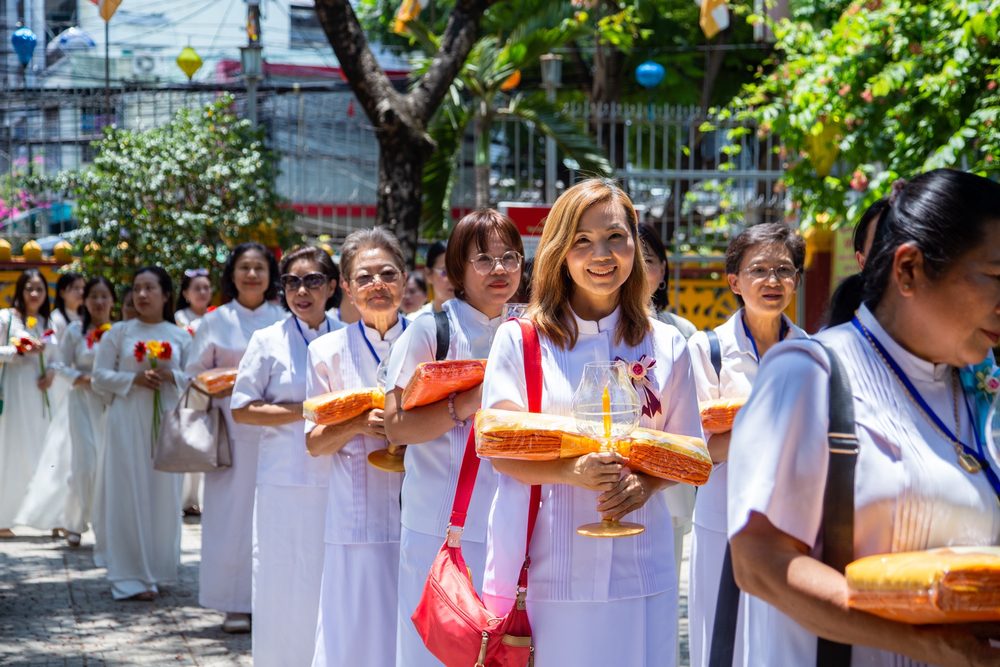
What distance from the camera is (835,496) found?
180 centimetres

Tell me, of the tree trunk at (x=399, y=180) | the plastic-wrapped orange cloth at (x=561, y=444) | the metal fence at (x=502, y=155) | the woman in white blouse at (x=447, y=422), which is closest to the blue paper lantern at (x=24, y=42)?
the metal fence at (x=502, y=155)

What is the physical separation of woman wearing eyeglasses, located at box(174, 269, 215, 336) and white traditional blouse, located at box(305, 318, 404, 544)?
4363 mm

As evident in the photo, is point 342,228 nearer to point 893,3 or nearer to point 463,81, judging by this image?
point 463,81

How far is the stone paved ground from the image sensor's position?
5551 millimetres

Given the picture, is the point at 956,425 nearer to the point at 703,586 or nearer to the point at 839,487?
the point at 839,487

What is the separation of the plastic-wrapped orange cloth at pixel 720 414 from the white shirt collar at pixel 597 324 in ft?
3.04

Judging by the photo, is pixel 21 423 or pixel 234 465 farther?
pixel 21 423

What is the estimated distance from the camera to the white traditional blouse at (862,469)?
180 centimetres

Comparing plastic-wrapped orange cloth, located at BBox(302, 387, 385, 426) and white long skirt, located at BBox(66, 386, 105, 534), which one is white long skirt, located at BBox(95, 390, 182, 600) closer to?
white long skirt, located at BBox(66, 386, 105, 534)

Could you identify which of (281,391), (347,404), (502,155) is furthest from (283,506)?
(502,155)

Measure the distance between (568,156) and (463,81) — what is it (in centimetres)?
200

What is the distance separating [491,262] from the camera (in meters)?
3.78

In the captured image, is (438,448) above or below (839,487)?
below

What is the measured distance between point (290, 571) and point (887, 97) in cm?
571
